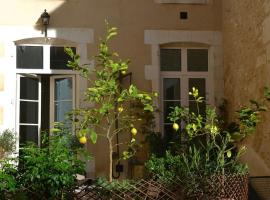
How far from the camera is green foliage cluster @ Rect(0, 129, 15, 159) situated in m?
6.37

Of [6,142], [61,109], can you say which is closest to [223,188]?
[6,142]

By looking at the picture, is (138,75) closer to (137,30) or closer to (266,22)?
(137,30)

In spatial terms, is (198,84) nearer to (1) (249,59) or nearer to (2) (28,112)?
(1) (249,59)

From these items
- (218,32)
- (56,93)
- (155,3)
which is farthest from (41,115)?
(218,32)

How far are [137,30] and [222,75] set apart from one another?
1382 millimetres

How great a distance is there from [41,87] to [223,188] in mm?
4380

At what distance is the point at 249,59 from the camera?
585 centimetres

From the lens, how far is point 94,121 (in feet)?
12.1

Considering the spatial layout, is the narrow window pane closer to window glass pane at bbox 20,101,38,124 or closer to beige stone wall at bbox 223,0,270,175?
window glass pane at bbox 20,101,38,124

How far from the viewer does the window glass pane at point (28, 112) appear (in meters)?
6.86

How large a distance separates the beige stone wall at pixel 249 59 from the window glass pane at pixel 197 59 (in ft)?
1.17

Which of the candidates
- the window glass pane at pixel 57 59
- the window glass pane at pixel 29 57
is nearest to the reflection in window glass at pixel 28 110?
the window glass pane at pixel 29 57

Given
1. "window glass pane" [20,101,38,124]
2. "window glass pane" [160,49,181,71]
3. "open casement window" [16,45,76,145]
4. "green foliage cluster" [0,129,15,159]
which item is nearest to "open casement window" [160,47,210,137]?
"window glass pane" [160,49,181,71]

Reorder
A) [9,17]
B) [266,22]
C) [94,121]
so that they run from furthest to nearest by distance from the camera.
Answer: [9,17] < [266,22] < [94,121]
